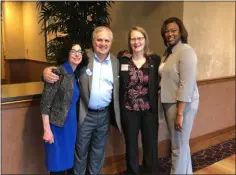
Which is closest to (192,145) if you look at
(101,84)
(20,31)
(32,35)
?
(101,84)

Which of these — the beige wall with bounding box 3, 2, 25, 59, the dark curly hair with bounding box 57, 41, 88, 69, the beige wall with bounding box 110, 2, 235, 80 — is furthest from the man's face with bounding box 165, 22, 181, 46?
the beige wall with bounding box 3, 2, 25, 59

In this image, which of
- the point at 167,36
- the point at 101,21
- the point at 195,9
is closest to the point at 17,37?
the point at 101,21

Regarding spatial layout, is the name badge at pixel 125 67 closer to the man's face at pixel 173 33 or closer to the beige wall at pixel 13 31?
the man's face at pixel 173 33

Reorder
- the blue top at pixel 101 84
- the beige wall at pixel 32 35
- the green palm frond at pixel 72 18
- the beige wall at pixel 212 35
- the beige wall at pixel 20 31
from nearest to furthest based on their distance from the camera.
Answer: the blue top at pixel 101 84
the green palm frond at pixel 72 18
the beige wall at pixel 212 35
the beige wall at pixel 32 35
the beige wall at pixel 20 31

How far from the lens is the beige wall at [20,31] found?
489 centimetres

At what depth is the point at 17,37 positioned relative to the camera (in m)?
5.19

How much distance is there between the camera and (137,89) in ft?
6.60

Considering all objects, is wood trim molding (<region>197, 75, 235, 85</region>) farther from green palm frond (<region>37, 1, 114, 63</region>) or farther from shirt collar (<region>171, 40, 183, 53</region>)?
green palm frond (<region>37, 1, 114, 63</region>)

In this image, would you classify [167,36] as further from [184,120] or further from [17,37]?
[17,37]

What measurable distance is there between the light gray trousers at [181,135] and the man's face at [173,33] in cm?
49

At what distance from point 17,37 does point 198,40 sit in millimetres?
3649

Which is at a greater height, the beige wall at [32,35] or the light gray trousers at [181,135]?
the beige wall at [32,35]

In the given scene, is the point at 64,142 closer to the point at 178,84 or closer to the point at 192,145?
the point at 178,84

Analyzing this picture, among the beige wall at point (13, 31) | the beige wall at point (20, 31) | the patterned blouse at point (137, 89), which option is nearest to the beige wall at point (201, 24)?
the patterned blouse at point (137, 89)
